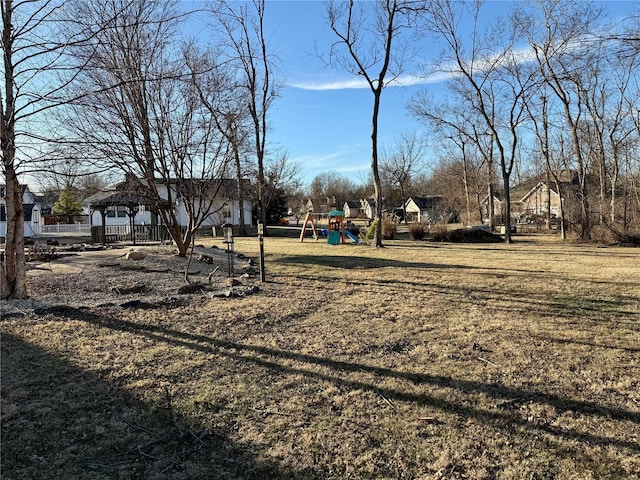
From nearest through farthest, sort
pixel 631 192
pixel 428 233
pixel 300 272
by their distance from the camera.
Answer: pixel 300 272 → pixel 631 192 → pixel 428 233

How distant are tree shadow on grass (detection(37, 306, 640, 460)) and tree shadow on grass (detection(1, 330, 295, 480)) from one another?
1.08 metres

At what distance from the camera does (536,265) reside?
11.1 meters

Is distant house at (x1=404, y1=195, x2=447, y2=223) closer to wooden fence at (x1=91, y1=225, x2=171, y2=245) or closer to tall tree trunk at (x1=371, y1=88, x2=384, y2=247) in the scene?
tall tree trunk at (x1=371, y1=88, x2=384, y2=247)

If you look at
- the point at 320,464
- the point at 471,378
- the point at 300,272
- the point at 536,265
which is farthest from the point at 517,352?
the point at 536,265

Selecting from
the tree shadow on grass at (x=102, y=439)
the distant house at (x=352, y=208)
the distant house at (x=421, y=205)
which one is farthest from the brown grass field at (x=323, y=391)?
the distant house at (x=352, y=208)

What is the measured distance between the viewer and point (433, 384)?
3402 mm

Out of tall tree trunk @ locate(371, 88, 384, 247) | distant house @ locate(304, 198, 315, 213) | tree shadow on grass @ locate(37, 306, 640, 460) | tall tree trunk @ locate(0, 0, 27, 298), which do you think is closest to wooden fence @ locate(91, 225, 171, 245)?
tall tree trunk @ locate(371, 88, 384, 247)

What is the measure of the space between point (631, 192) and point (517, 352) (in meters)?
21.5

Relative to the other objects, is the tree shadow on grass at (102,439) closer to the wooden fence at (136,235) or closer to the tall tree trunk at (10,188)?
the tall tree trunk at (10,188)

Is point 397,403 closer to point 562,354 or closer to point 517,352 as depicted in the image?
point 517,352

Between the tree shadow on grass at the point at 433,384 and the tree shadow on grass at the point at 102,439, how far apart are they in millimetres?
1083

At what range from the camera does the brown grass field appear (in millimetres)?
2373

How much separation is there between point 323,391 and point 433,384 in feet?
2.93

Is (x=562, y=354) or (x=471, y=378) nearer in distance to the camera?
(x=471, y=378)
